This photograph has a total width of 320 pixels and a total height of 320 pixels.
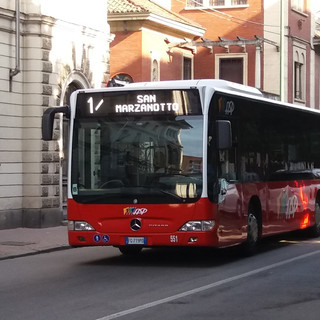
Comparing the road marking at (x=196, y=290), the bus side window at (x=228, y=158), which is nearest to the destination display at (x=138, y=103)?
the bus side window at (x=228, y=158)

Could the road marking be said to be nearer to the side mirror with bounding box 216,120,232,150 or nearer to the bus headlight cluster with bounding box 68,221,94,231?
the side mirror with bounding box 216,120,232,150

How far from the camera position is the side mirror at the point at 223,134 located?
1395 centimetres

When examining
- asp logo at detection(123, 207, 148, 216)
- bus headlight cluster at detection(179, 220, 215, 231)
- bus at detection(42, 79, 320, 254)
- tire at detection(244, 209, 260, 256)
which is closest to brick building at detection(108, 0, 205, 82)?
tire at detection(244, 209, 260, 256)

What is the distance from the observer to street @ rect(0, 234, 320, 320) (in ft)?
32.3

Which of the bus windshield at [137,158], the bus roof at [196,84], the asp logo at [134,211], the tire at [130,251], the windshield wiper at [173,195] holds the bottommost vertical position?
the tire at [130,251]

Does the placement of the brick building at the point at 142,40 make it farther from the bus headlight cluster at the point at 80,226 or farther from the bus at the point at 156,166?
the bus headlight cluster at the point at 80,226

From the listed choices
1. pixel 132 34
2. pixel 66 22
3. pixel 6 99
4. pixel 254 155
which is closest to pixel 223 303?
pixel 254 155

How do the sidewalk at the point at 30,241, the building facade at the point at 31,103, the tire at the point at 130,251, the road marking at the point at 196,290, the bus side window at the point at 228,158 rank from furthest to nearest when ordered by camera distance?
the building facade at the point at 31,103 → the sidewalk at the point at 30,241 → the tire at the point at 130,251 → the bus side window at the point at 228,158 → the road marking at the point at 196,290

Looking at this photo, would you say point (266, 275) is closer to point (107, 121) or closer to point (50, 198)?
point (107, 121)

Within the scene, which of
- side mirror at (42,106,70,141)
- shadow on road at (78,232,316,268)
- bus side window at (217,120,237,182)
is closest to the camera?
bus side window at (217,120,237,182)

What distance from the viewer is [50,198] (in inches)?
925

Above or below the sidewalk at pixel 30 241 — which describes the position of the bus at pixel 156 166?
above

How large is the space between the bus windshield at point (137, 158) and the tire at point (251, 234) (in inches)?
87.6

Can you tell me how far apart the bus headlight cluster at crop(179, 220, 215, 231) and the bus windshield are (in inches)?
15.2
